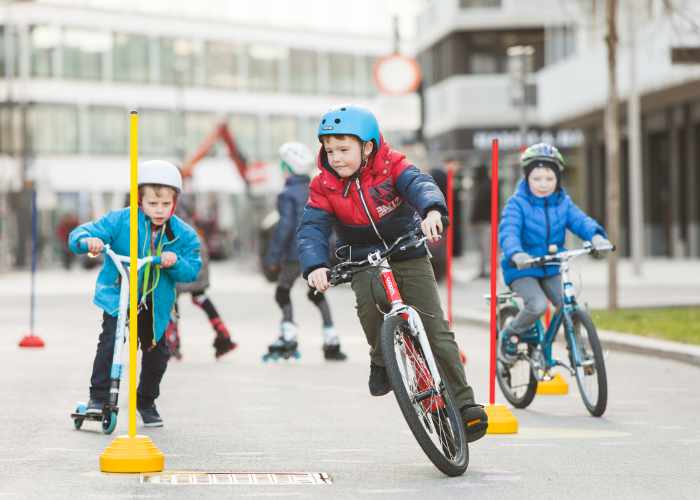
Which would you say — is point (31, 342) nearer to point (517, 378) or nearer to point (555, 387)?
point (555, 387)

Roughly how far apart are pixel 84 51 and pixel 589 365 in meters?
53.6

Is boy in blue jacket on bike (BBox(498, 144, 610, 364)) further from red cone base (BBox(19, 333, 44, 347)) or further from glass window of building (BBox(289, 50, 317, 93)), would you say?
glass window of building (BBox(289, 50, 317, 93))

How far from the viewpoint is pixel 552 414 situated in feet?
25.8

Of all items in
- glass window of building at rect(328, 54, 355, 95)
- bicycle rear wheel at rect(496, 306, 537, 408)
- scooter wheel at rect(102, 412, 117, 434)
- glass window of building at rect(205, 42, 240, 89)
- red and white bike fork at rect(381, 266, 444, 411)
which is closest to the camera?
red and white bike fork at rect(381, 266, 444, 411)

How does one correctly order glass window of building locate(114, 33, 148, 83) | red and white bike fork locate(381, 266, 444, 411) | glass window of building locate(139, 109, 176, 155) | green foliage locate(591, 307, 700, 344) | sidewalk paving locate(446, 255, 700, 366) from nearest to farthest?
red and white bike fork locate(381, 266, 444, 411)
sidewalk paving locate(446, 255, 700, 366)
green foliage locate(591, 307, 700, 344)
glass window of building locate(114, 33, 148, 83)
glass window of building locate(139, 109, 176, 155)

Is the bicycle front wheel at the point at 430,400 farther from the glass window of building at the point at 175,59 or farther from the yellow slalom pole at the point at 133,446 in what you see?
the glass window of building at the point at 175,59

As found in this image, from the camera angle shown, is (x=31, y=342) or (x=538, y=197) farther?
(x=31, y=342)

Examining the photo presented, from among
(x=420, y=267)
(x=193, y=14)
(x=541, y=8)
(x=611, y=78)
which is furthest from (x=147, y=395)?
(x=193, y=14)

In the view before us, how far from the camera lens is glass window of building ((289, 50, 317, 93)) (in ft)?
214

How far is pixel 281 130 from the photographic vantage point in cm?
6519

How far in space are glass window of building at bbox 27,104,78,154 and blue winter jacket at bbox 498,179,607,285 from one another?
5157cm

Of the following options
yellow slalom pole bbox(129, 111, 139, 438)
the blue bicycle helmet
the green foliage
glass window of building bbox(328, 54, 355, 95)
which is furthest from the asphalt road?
glass window of building bbox(328, 54, 355, 95)

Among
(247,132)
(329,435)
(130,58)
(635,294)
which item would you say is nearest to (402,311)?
(329,435)

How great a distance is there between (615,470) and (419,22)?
1624 inches
